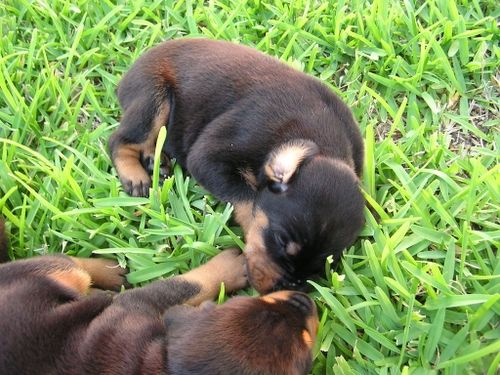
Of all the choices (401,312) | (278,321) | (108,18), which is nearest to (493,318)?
(401,312)

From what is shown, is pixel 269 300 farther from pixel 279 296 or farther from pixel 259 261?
pixel 259 261

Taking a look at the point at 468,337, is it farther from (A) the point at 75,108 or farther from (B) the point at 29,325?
(A) the point at 75,108

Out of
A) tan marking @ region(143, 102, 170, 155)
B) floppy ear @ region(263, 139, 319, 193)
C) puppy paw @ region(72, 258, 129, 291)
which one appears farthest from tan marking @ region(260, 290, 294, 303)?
tan marking @ region(143, 102, 170, 155)

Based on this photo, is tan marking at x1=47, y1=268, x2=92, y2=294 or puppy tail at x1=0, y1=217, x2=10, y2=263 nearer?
tan marking at x1=47, y1=268, x2=92, y2=294

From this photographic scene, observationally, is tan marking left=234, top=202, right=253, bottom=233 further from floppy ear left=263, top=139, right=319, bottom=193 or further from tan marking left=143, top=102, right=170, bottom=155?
tan marking left=143, top=102, right=170, bottom=155

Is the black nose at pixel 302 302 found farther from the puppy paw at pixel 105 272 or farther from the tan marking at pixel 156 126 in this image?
the tan marking at pixel 156 126

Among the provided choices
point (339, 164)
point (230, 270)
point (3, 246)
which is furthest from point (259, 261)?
point (3, 246)
